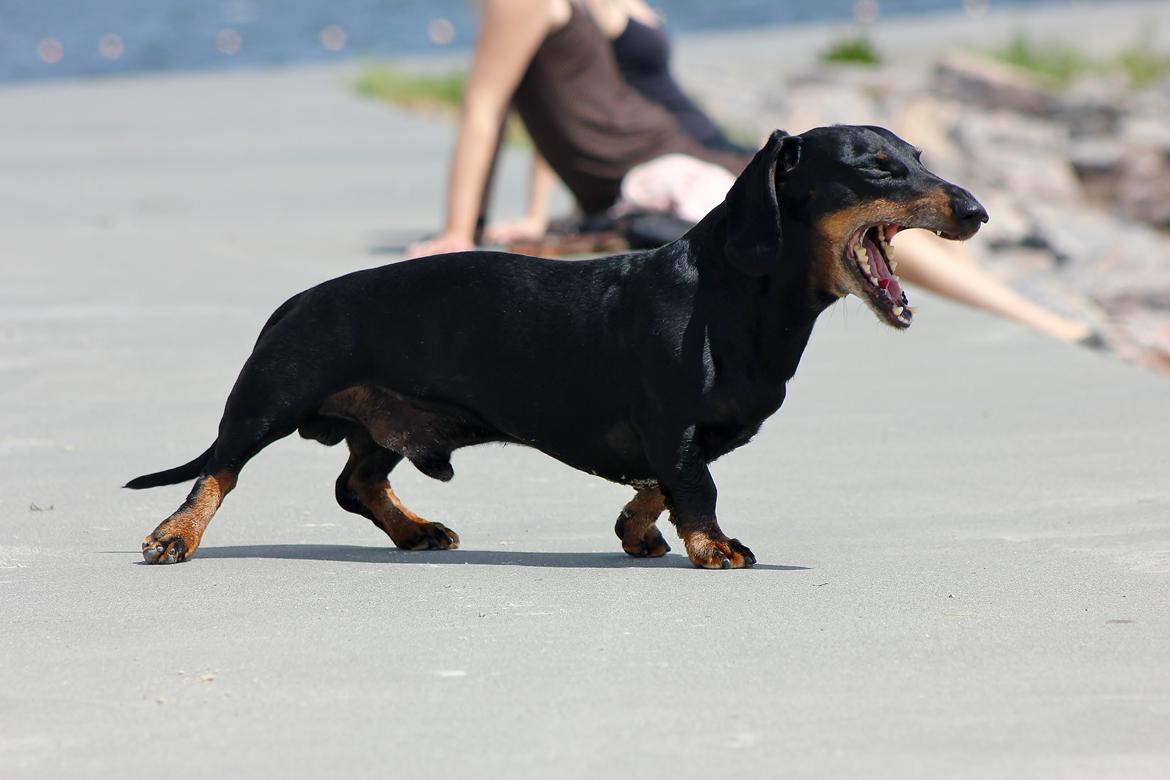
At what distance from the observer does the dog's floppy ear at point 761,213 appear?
397 centimetres

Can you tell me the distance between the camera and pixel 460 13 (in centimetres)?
4931

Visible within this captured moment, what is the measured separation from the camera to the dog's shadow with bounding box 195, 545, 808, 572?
4.18 metres

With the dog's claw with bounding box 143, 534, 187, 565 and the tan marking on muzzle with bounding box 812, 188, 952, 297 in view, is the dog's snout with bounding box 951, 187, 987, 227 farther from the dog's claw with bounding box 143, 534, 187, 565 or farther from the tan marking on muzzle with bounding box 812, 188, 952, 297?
the dog's claw with bounding box 143, 534, 187, 565

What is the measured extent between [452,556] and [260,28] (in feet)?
142

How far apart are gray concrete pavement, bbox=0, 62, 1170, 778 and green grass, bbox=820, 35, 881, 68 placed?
13.3 meters

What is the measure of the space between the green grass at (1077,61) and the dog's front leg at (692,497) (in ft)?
52.5

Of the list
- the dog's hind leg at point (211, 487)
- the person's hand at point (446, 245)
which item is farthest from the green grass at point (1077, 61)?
the dog's hind leg at point (211, 487)

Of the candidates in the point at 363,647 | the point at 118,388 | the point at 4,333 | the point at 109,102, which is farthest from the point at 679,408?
the point at 109,102

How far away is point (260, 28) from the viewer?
45906 millimetres

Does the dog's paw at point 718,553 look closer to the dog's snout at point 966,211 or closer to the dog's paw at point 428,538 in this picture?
the dog's paw at point 428,538

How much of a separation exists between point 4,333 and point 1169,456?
3998 mm

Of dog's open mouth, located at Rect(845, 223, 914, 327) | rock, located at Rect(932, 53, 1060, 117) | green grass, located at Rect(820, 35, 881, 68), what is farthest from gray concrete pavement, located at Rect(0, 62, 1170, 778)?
green grass, located at Rect(820, 35, 881, 68)

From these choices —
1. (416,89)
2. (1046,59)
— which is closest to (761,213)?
(416,89)

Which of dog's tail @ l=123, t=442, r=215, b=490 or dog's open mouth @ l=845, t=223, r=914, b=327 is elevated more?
dog's open mouth @ l=845, t=223, r=914, b=327
